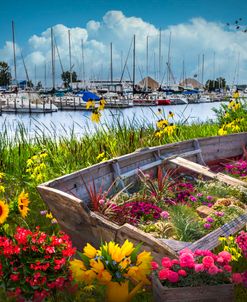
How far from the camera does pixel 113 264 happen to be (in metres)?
3.23

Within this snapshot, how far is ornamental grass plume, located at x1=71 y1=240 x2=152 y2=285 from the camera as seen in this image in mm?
3227

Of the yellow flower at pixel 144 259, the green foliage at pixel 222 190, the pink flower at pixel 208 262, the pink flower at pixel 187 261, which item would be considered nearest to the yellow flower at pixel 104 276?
the yellow flower at pixel 144 259

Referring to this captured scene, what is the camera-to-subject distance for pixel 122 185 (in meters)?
6.26

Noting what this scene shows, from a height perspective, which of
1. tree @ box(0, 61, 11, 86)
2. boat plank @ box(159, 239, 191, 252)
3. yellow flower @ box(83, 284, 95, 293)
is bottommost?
yellow flower @ box(83, 284, 95, 293)

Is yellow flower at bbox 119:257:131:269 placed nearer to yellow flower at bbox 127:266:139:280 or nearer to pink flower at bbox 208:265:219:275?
yellow flower at bbox 127:266:139:280

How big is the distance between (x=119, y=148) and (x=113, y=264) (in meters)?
5.26

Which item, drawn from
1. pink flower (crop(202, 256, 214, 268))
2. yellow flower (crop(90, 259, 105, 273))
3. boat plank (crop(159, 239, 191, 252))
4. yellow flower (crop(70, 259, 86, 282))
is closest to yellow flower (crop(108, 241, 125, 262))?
yellow flower (crop(90, 259, 105, 273))

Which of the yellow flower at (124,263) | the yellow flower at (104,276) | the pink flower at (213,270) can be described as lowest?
the yellow flower at (104,276)

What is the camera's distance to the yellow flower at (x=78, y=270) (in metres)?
3.28

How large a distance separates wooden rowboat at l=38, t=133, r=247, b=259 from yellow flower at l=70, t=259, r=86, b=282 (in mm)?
759

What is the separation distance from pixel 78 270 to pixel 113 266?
0.28 m

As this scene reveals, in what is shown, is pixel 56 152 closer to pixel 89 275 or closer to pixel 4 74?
pixel 89 275

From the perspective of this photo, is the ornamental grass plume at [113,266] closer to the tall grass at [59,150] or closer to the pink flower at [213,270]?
the pink flower at [213,270]

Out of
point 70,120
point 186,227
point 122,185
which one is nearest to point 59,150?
point 122,185
